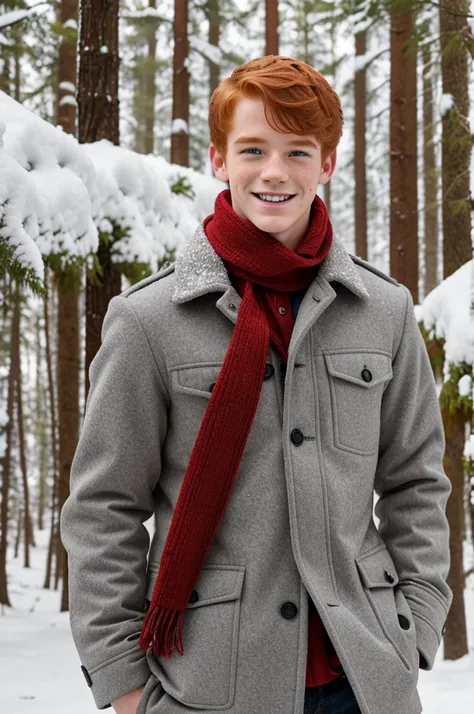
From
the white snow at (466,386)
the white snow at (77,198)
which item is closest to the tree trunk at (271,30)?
the white snow at (77,198)

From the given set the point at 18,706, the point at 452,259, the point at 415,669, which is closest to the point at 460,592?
the point at 452,259

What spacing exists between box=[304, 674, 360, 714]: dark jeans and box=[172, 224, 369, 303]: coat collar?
1.00 metres

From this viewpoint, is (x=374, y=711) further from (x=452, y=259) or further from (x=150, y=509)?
(x=452, y=259)

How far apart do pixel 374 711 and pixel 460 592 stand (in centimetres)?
679

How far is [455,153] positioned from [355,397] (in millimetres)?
6332

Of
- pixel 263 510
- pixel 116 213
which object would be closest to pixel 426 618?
pixel 263 510

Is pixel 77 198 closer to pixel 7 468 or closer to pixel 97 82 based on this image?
pixel 97 82

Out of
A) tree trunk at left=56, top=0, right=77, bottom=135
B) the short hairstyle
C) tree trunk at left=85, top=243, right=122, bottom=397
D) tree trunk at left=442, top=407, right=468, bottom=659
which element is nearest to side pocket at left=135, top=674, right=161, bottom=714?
the short hairstyle

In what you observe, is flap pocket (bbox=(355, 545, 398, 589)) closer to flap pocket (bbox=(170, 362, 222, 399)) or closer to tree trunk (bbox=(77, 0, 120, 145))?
flap pocket (bbox=(170, 362, 222, 399))

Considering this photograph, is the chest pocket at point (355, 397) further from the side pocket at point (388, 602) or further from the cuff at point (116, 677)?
the cuff at point (116, 677)

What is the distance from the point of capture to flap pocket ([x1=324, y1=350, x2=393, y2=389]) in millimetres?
2053

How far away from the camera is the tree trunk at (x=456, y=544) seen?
782 centimetres

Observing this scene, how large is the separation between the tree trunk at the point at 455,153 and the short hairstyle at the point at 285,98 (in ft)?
18.4

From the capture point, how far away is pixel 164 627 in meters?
1.86
